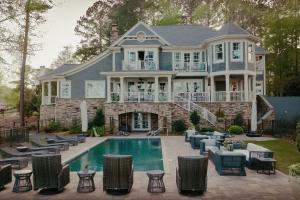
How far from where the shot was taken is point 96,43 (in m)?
49.4

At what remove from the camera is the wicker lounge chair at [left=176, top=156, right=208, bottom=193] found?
8.96 m

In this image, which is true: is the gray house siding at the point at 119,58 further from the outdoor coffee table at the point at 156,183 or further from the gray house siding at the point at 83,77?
the outdoor coffee table at the point at 156,183

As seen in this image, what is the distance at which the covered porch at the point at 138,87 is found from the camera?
29562 millimetres

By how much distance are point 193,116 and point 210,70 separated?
6.14 meters

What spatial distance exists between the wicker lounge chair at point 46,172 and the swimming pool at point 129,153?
472cm

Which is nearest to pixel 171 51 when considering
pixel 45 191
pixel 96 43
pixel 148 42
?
pixel 148 42

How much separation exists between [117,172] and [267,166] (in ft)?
19.2

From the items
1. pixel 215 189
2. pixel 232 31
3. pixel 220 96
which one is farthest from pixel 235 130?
pixel 215 189

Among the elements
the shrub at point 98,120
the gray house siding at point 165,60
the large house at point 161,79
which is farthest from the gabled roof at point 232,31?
the shrub at point 98,120

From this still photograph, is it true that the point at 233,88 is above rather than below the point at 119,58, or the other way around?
below

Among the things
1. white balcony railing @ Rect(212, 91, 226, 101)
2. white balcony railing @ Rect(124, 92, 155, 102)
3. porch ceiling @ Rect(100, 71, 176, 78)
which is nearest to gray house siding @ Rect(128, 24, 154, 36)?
porch ceiling @ Rect(100, 71, 176, 78)

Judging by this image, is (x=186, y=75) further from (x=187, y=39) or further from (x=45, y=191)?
(x=45, y=191)

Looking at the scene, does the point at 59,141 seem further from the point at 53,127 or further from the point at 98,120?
the point at 53,127

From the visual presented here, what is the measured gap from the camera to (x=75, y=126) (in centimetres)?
3005
